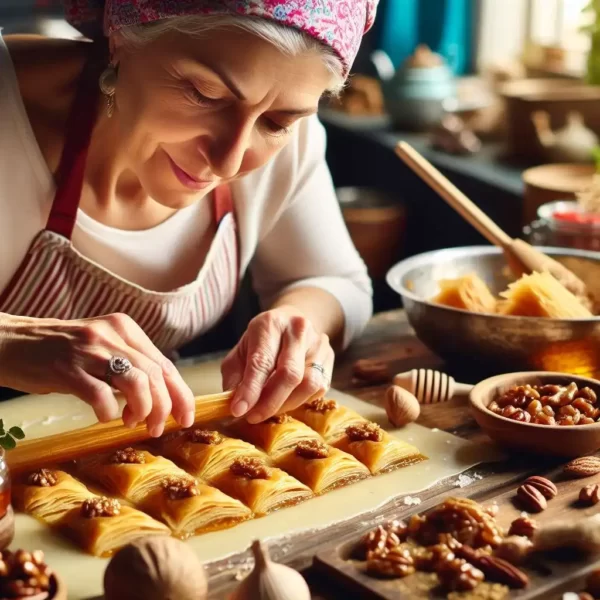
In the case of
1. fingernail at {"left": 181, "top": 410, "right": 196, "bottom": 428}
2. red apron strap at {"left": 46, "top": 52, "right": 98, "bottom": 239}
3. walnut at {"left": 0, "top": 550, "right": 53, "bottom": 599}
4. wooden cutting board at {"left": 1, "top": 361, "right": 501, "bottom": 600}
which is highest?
red apron strap at {"left": 46, "top": 52, "right": 98, "bottom": 239}

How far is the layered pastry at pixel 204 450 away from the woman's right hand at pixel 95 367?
0.27ft

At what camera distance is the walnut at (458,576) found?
4.21 feet

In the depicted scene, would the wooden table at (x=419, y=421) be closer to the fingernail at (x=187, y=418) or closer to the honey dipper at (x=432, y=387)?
the honey dipper at (x=432, y=387)

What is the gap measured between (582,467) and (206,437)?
64 cm

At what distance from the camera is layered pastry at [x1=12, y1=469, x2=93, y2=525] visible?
60.4 inches

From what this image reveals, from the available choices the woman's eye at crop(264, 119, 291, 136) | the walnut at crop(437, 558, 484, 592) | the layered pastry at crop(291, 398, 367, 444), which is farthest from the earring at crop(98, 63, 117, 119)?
the walnut at crop(437, 558, 484, 592)

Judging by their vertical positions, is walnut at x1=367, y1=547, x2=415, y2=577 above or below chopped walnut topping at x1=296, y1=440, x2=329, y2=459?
above

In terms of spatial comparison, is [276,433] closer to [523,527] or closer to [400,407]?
[400,407]

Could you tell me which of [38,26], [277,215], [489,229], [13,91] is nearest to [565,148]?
[489,229]

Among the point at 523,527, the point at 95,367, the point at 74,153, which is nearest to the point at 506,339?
the point at 523,527

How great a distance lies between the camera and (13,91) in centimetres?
201

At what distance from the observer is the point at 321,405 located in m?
1.89

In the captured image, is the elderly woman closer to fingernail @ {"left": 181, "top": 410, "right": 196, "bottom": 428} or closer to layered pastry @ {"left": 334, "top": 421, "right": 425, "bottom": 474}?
fingernail @ {"left": 181, "top": 410, "right": 196, "bottom": 428}

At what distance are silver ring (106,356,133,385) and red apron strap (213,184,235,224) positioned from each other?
804 millimetres
